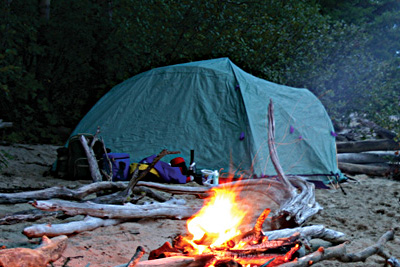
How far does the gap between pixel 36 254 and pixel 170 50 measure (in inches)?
362

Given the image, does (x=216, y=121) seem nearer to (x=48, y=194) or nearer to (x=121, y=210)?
(x=121, y=210)

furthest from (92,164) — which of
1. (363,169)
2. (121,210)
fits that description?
(363,169)

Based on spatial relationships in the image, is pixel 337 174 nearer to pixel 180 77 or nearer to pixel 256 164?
pixel 256 164

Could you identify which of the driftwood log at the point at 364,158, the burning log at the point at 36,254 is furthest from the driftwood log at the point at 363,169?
the burning log at the point at 36,254

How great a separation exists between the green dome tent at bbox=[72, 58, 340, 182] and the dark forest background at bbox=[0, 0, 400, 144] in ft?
9.83

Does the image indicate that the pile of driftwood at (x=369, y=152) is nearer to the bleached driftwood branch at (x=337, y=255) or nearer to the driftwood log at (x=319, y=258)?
the driftwood log at (x=319, y=258)

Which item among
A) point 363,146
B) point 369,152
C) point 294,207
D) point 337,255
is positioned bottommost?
point 369,152

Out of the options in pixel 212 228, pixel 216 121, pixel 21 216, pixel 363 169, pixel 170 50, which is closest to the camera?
pixel 212 228

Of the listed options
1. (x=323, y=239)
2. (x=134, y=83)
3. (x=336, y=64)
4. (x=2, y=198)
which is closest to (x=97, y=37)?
(x=134, y=83)

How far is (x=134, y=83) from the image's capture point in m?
7.64

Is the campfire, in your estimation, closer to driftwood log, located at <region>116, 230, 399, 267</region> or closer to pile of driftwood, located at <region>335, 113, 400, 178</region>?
driftwood log, located at <region>116, 230, 399, 267</region>

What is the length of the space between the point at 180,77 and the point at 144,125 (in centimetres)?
120

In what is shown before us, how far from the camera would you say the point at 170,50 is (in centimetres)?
1091

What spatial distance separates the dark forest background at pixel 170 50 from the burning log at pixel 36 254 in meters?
7.76
